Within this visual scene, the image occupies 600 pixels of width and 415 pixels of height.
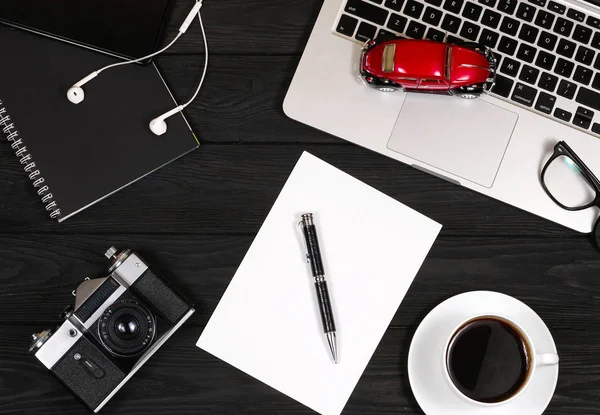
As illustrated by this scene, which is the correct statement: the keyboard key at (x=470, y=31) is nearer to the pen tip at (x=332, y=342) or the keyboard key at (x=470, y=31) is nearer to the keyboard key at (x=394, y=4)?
the keyboard key at (x=394, y=4)

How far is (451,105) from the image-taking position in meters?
0.78

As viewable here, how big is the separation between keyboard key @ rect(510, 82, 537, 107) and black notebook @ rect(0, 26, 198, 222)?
1.36ft

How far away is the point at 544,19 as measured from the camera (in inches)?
30.3

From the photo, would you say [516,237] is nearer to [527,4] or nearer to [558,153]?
[558,153]

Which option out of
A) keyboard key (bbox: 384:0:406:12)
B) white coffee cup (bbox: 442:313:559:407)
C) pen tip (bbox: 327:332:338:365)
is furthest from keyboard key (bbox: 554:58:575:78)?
pen tip (bbox: 327:332:338:365)

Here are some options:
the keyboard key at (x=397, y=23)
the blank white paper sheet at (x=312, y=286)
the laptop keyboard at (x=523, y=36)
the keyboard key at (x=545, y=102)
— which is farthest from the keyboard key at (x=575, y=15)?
the blank white paper sheet at (x=312, y=286)

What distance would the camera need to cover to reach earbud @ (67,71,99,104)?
0.78 metres

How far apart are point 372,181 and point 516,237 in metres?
0.20

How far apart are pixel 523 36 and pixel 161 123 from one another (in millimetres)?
473

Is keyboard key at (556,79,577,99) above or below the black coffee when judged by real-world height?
above

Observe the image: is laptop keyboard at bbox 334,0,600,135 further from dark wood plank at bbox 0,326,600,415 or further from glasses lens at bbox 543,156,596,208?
dark wood plank at bbox 0,326,600,415

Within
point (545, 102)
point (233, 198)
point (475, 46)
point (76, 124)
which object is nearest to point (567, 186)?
point (545, 102)

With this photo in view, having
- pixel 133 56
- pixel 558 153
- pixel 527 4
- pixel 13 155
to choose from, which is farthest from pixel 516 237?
pixel 13 155

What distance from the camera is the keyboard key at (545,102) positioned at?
2.50ft
